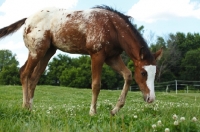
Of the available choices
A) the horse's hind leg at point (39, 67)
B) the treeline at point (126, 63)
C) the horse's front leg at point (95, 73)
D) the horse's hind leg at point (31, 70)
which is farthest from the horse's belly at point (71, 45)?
Answer: the treeline at point (126, 63)

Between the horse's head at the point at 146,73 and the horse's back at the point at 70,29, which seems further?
the horse's back at the point at 70,29

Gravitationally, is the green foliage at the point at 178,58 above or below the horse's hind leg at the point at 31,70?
above

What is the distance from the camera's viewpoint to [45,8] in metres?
8.19

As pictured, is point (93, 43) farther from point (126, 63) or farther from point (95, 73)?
point (126, 63)

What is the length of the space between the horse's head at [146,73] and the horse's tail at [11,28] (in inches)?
139

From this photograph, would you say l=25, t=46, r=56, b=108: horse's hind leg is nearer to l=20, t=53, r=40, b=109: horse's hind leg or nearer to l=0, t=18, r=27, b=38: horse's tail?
l=20, t=53, r=40, b=109: horse's hind leg

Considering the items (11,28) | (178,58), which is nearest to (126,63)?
(178,58)

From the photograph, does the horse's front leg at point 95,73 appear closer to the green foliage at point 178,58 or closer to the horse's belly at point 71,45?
the horse's belly at point 71,45

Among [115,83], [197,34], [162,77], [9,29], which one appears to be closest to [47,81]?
[115,83]

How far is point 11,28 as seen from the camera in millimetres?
8734

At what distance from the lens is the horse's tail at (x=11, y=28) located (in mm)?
8680

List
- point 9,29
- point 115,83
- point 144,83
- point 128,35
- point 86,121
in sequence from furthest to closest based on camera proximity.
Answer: point 115,83 → point 9,29 → point 128,35 → point 144,83 → point 86,121

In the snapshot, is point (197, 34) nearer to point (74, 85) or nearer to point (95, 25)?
point (74, 85)

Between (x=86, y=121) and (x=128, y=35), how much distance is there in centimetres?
300
